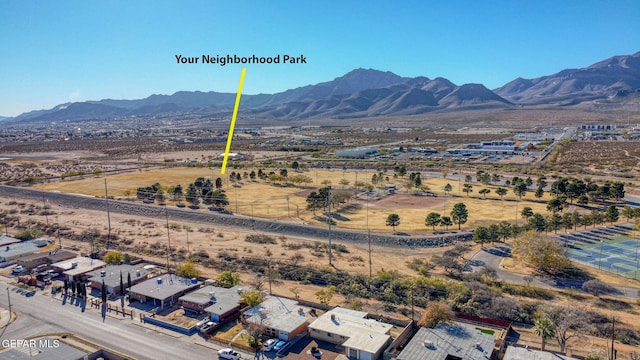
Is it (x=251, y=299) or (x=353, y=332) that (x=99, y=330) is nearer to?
(x=251, y=299)

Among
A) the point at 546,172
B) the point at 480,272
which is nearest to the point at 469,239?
the point at 480,272

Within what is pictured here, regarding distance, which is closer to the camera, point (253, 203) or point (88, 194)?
point (253, 203)

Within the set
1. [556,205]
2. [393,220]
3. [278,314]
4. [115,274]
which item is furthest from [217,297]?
[556,205]

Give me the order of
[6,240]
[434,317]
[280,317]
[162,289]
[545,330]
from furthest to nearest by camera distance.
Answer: [6,240] < [162,289] < [280,317] < [434,317] < [545,330]

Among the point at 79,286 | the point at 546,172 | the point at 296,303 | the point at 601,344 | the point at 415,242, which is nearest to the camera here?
the point at 601,344

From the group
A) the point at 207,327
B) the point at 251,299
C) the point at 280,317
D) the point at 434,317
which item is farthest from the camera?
the point at 251,299

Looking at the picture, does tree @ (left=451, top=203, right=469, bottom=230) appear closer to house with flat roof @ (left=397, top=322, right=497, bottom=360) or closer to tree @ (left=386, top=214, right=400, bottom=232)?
tree @ (left=386, top=214, right=400, bottom=232)

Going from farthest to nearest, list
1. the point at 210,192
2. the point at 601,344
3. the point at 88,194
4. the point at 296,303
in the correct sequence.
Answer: the point at 88,194 → the point at 210,192 → the point at 296,303 → the point at 601,344

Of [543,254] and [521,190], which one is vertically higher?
[521,190]

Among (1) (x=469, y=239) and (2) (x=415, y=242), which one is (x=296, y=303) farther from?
(1) (x=469, y=239)
